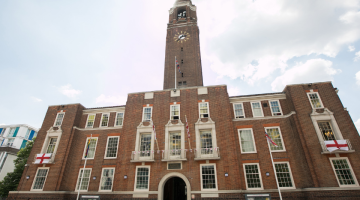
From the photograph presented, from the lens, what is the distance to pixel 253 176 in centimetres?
1995

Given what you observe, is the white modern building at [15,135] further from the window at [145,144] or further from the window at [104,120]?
the window at [145,144]

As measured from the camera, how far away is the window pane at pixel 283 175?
19.2 metres

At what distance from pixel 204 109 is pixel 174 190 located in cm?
1414

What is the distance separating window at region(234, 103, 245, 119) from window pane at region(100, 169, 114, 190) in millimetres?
17908

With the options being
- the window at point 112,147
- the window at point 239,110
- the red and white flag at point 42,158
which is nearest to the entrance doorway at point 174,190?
the window at point 112,147

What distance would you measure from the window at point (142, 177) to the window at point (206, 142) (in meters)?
6.93

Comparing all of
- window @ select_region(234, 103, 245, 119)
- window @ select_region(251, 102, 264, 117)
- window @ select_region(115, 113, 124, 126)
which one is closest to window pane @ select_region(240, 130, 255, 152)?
window @ select_region(234, 103, 245, 119)

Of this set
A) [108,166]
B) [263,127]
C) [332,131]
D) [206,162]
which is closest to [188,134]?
[206,162]

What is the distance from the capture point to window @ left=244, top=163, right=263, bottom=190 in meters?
19.4

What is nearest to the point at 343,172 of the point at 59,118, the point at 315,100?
the point at 315,100

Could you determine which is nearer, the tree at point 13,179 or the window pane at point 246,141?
the window pane at point 246,141

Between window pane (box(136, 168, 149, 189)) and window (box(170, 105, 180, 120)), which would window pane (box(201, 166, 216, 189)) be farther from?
window (box(170, 105, 180, 120))

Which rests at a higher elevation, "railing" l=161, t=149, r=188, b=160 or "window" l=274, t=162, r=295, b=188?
"railing" l=161, t=149, r=188, b=160

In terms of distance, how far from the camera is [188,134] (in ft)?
67.8
